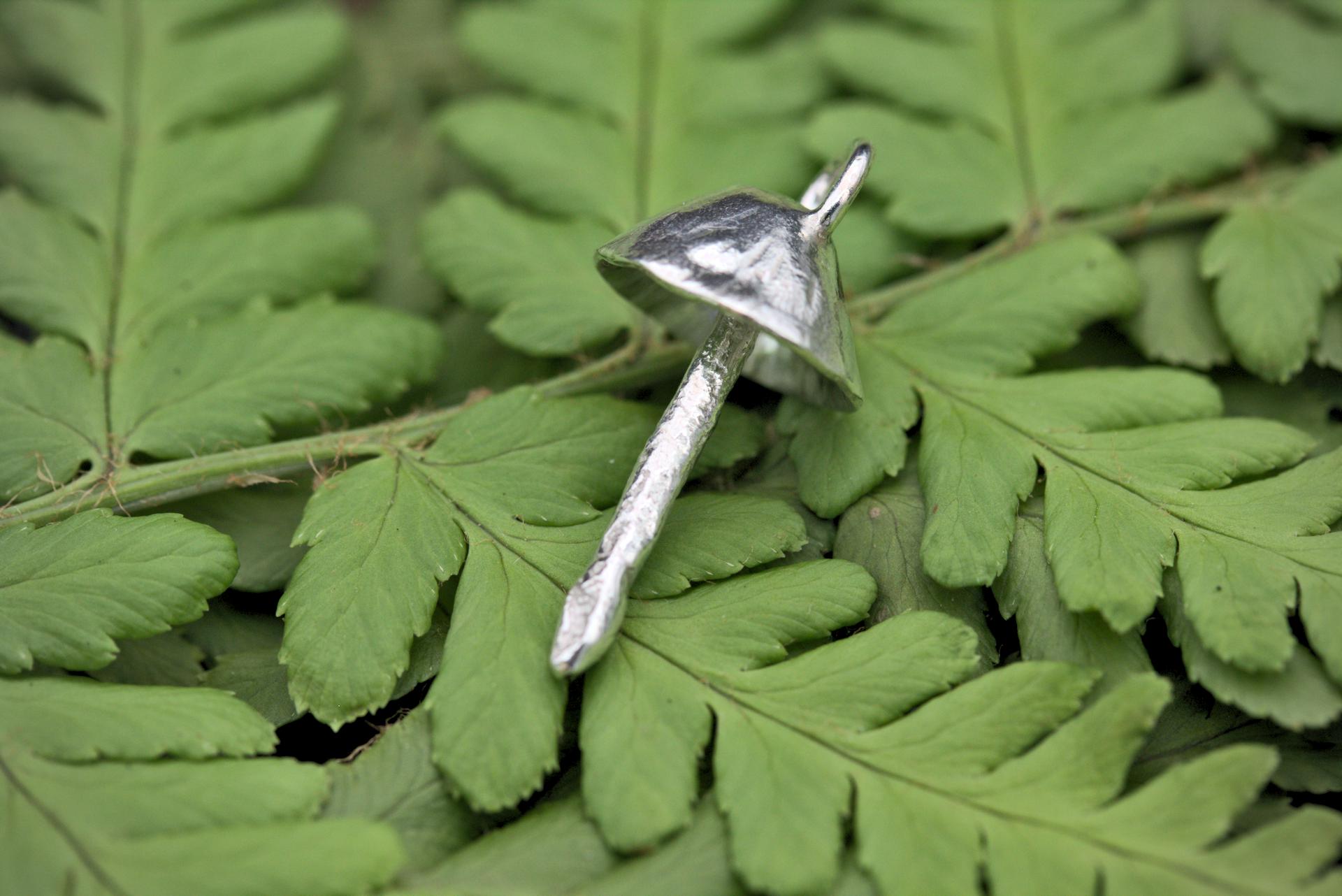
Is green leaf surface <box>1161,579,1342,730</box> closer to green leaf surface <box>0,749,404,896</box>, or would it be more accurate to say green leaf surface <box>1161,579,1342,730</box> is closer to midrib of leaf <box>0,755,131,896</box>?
green leaf surface <box>0,749,404,896</box>

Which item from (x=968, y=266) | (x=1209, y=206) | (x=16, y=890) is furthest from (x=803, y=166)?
(x=16, y=890)

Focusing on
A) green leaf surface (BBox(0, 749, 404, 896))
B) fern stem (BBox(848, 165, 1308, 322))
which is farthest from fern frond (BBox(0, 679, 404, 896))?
fern stem (BBox(848, 165, 1308, 322))

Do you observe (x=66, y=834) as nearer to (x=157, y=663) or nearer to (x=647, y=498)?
(x=157, y=663)

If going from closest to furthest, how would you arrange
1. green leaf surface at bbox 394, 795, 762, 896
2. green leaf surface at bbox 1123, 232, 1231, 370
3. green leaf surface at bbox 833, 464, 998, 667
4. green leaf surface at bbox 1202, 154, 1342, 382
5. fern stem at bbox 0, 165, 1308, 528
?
green leaf surface at bbox 394, 795, 762, 896 < green leaf surface at bbox 833, 464, 998, 667 < fern stem at bbox 0, 165, 1308, 528 < green leaf surface at bbox 1202, 154, 1342, 382 < green leaf surface at bbox 1123, 232, 1231, 370

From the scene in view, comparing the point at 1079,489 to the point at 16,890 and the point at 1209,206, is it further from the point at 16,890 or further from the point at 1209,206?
the point at 16,890

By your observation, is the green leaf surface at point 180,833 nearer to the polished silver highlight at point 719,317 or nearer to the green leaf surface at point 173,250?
the polished silver highlight at point 719,317

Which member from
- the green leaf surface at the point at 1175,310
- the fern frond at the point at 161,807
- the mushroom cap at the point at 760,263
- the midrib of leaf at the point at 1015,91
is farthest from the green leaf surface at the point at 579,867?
the midrib of leaf at the point at 1015,91

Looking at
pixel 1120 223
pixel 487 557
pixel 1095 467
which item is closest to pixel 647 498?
pixel 487 557
